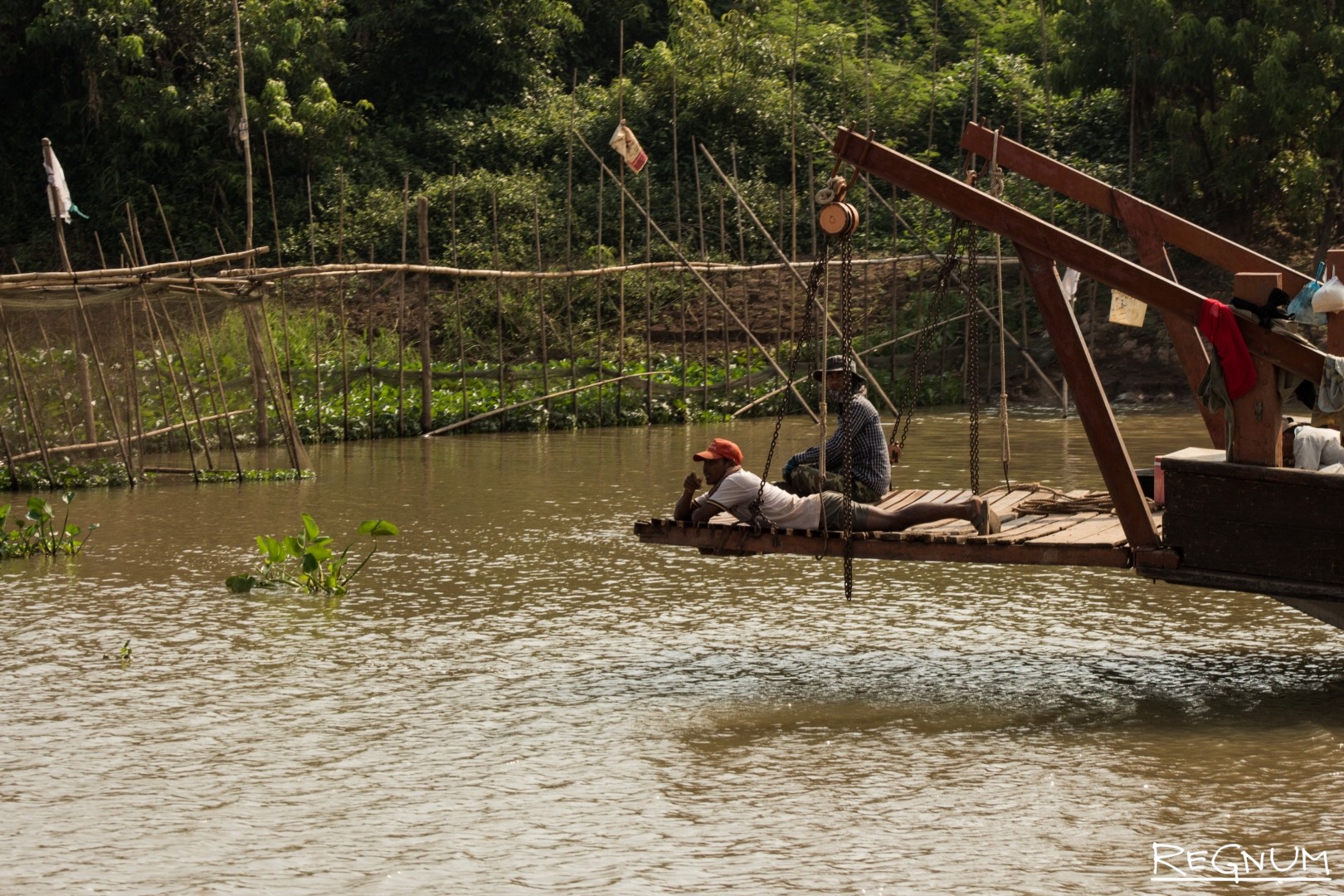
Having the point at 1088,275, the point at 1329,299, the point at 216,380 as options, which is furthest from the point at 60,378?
the point at 1329,299

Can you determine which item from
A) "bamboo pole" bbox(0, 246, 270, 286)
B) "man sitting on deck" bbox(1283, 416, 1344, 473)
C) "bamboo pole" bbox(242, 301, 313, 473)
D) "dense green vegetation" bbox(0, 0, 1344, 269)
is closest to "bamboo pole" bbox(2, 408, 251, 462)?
"bamboo pole" bbox(242, 301, 313, 473)

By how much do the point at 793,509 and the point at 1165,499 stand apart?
1.77 meters

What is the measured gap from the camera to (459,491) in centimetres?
1489

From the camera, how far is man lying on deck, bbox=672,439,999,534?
8070mm

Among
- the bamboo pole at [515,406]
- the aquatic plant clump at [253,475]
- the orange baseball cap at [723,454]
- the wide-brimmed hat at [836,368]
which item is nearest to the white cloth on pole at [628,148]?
the bamboo pole at [515,406]

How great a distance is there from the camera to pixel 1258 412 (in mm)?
7094

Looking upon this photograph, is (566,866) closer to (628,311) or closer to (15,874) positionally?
(15,874)

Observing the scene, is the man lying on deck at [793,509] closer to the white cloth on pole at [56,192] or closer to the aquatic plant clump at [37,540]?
the aquatic plant clump at [37,540]

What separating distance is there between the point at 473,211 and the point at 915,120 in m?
8.50

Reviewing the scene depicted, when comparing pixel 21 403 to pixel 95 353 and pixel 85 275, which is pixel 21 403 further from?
pixel 85 275

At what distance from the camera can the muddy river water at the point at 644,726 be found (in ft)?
18.4

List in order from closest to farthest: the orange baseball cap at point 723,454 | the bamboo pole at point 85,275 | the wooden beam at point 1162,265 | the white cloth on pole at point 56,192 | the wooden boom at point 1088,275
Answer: the wooden boom at point 1088,275 → the orange baseball cap at point 723,454 → the wooden beam at point 1162,265 → the bamboo pole at point 85,275 → the white cloth on pole at point 56,192

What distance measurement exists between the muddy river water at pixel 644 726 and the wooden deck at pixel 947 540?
2.17ft

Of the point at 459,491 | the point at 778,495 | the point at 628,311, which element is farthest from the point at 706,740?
the point at 628,311
